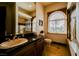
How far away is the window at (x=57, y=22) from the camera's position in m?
1.40

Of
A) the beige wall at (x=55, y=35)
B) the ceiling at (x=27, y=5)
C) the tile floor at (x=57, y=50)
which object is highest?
the ceiling at (x=27, y=5)

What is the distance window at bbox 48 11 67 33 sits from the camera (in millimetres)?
1399

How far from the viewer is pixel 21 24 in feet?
5.17

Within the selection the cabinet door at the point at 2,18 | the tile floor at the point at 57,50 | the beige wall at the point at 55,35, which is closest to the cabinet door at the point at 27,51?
the tile floor at the point at 57,50

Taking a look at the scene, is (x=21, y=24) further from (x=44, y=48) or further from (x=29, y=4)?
(x=44, y=48)

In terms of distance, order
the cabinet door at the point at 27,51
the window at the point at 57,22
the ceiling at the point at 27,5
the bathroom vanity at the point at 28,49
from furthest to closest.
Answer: the ceiling at the point at 27,5 → the window at the point at 57,22 → the cabinet door at the point at 27,51 → the bathroom vanity at the point at 28,49

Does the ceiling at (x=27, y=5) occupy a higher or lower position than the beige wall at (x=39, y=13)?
higher

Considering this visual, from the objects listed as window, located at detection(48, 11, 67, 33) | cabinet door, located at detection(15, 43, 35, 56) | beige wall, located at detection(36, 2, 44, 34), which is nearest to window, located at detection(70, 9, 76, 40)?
window, located at detection(48, 11, 67, 33)

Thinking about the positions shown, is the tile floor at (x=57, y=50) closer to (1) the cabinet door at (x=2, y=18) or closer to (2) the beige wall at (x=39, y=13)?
(2) the beige wall at (x=39, y=13)

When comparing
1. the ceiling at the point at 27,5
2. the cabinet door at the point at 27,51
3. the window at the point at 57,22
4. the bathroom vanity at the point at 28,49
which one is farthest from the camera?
the ceiling at the point at 27,5

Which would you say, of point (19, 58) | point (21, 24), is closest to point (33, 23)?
point (21, 24)

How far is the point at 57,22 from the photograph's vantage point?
1.44 metres

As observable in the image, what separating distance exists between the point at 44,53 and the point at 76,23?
71cm

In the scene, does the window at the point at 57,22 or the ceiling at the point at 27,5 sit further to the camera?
the ceiling at the point at 27,5
